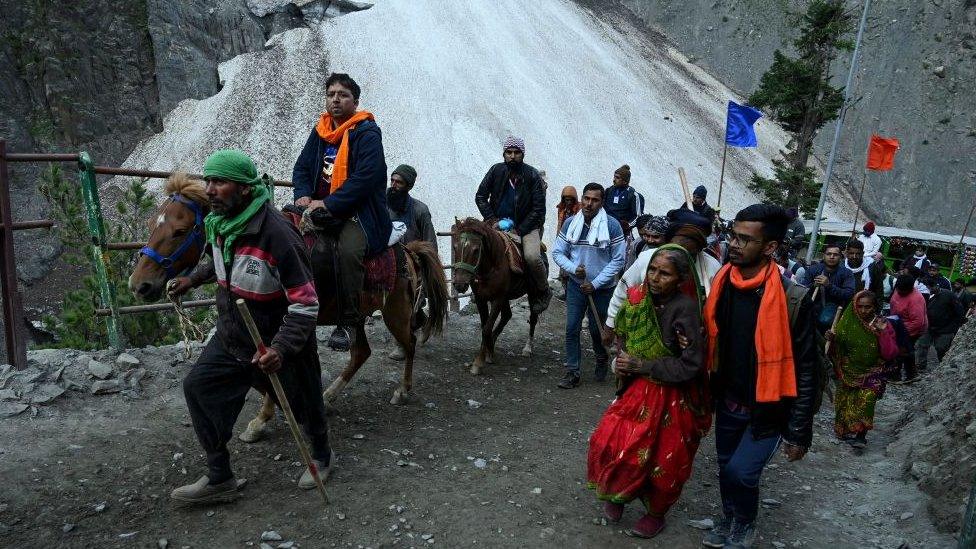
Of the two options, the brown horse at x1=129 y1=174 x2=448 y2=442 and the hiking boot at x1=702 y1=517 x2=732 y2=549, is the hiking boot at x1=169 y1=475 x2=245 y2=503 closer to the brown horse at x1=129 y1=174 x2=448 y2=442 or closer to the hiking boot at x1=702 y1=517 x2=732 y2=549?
the brown horse at x1=129 y1=174 x2=448 y2=442

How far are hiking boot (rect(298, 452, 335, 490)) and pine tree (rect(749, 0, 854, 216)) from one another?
25010 millimetres

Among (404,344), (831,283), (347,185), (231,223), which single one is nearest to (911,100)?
(831,283)

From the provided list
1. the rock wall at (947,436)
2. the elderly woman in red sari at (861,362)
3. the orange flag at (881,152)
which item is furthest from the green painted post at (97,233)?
the orange flag at (881,152)

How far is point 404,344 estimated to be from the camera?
5.28 meters

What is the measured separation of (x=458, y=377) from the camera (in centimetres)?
650

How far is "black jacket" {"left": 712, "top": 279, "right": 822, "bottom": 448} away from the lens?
3.05 metres

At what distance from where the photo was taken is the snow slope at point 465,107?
23.4 m

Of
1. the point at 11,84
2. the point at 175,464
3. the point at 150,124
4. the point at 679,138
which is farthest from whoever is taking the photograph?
the point at 679,138

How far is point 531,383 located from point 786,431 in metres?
3.68

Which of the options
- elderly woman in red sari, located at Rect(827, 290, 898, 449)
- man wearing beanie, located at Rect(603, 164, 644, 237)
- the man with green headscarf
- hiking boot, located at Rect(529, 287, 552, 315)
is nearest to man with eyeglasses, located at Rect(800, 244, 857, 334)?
elderly woman in red sari, located at Rect(827, 290, 898, 449)

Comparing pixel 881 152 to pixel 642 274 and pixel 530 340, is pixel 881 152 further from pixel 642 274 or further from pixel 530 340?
pixel 642 274

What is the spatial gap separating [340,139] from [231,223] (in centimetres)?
152

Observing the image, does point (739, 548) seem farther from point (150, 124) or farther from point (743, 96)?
point (743, 96)

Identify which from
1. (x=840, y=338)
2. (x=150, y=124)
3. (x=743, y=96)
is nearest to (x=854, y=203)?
(x=743, y=96)
